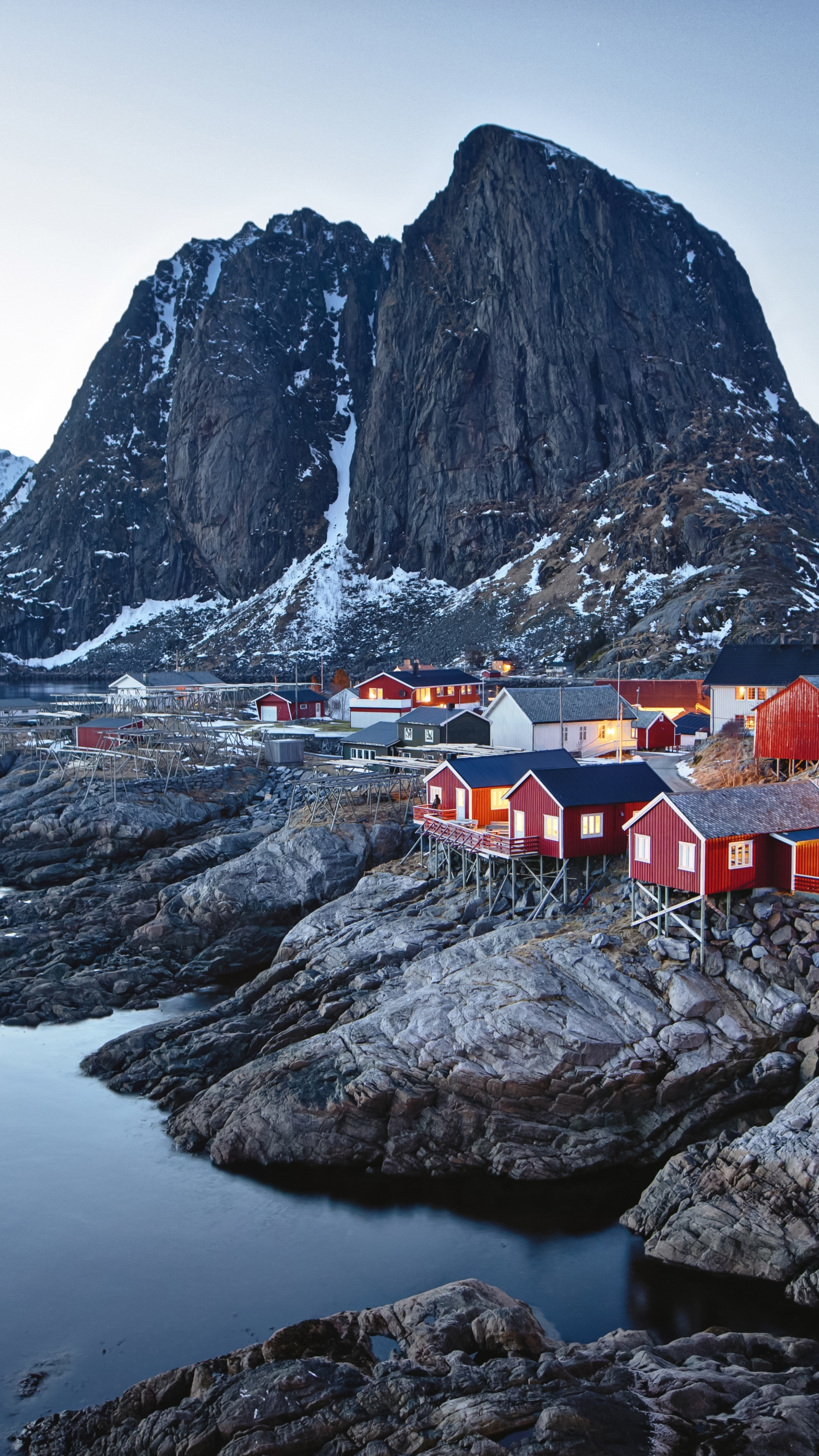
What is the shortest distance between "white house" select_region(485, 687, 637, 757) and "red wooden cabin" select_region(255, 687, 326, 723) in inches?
1301

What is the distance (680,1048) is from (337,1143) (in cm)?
803

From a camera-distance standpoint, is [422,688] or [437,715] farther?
[422,688]

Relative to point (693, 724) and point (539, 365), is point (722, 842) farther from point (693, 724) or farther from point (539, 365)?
point (539, 365)

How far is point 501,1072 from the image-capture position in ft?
69.7

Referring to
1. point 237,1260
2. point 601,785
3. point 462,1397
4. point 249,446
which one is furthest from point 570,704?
point 249,446

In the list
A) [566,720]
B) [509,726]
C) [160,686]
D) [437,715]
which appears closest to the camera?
[566,720]

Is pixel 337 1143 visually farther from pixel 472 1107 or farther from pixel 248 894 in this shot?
pixel 248 894

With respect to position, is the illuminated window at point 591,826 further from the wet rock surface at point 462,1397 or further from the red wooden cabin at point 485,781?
the wet rock surface at point 462,1397

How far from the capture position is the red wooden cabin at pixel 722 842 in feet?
80.3

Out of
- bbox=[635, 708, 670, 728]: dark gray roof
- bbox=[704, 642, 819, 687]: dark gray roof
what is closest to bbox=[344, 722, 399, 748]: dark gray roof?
bbox=[635, 708, 670, 728]: dark gray roof

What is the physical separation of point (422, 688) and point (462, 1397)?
55.2 m

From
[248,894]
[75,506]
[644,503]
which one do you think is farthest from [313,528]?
[248,894]

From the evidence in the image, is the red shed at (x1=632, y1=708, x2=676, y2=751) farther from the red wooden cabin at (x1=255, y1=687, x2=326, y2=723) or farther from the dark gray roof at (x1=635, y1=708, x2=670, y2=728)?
the red wooden cabin at (x1=255, y1=687, x2=326, y2=723)

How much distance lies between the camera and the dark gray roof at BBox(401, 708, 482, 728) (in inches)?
2060
